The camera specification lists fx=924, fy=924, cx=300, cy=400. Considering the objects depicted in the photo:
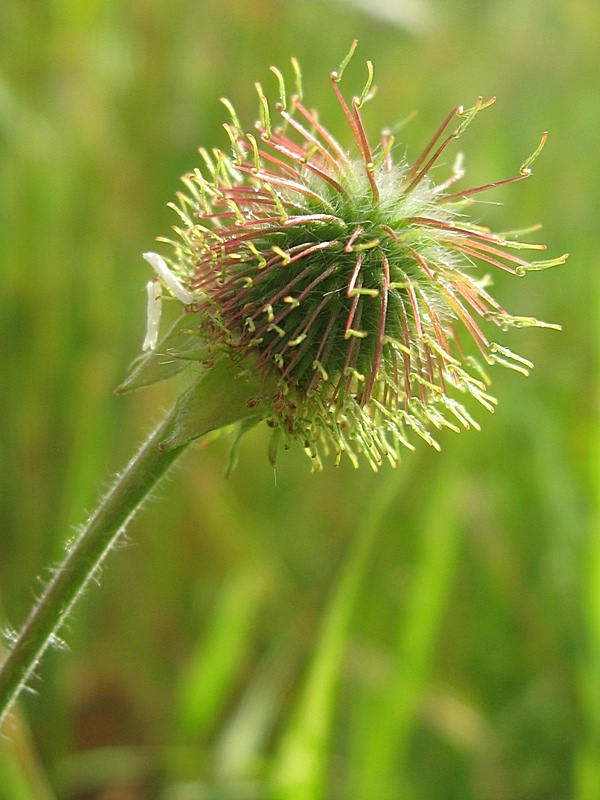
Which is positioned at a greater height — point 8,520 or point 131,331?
point 131,331

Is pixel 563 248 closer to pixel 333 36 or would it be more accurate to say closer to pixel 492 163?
pixel 492 163

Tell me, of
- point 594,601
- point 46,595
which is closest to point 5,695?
point 46,595

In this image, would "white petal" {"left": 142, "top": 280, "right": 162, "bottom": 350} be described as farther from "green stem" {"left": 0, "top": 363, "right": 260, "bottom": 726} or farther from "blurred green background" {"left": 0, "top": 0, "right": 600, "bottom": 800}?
"blurred green background" {"left": 0, "top": 0, "right": 600, "bottom": 800}

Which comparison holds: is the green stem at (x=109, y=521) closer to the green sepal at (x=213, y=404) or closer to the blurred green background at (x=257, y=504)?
the green sepal at (x=213, y=404)

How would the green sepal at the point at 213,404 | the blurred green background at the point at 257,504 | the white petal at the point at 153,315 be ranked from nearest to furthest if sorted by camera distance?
the green sepal at the point at 213,404
the white petal at the point at 153,315
the blurred green background at the point at 257,504

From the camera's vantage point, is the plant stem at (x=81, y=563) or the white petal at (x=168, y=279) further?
the white petal at (x=168, y=279)

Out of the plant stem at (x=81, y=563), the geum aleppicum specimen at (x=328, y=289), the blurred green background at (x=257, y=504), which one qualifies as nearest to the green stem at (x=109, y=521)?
the plant stem at (x=81, y=563)
